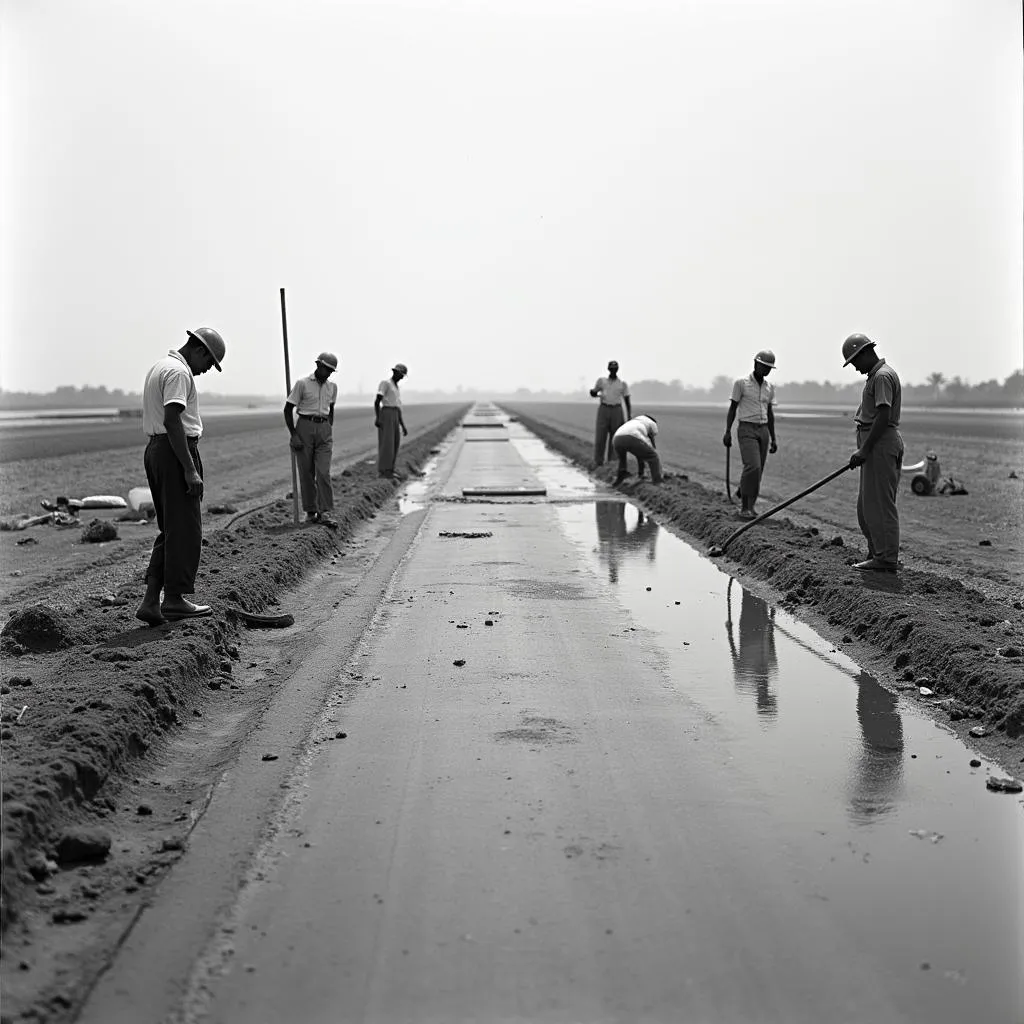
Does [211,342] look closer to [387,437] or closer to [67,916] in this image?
[67,916]

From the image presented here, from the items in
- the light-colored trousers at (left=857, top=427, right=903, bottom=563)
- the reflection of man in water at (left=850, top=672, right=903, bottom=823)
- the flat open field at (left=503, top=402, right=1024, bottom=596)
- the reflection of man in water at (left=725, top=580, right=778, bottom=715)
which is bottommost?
the reflection of man in water at (left=850, top=672, right=903, bottom=823)

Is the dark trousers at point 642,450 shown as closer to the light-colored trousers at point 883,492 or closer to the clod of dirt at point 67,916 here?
the light-colored trousers at point 883,492

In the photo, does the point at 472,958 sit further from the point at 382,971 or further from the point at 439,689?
the point at 439,689

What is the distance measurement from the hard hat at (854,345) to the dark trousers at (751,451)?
384 centimetres

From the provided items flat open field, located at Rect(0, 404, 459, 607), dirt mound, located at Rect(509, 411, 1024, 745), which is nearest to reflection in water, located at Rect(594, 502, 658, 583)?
dirt mound, located at Rect(509, 411, 1024, 745)

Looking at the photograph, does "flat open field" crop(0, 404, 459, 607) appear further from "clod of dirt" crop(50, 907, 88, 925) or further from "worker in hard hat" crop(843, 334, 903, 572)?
"worker in hard hat" crop(843, 334, 903, 572)

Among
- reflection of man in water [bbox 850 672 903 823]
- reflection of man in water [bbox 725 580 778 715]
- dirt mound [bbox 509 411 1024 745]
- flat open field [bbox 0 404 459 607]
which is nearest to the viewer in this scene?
reflection of man in water [bbox 850 672 903 823]

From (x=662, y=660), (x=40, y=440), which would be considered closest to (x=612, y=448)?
(x=662, y=660)

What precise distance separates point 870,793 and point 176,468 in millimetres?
4622

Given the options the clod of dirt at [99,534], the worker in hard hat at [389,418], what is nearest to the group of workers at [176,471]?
the clod of dirt at [99,534]

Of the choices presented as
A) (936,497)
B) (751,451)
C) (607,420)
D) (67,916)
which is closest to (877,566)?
(751,451)

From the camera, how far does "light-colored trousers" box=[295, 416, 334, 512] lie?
42.8 feet

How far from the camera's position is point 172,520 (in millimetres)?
7277

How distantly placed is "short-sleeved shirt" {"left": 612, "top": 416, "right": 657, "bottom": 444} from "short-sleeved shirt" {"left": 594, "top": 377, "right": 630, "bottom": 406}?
676mm
